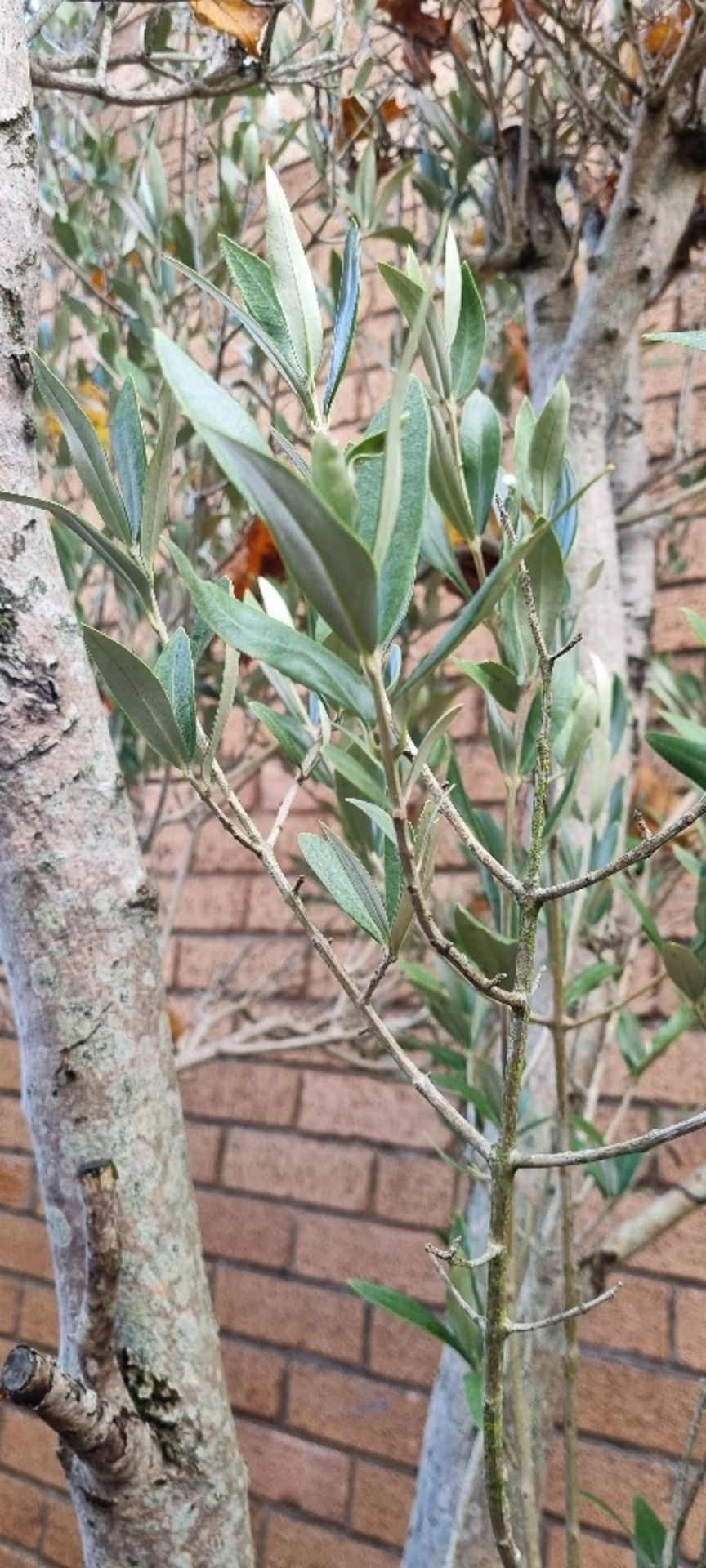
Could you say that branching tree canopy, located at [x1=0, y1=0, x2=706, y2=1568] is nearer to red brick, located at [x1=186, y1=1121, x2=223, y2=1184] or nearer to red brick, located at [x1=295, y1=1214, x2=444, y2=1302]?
red brick, located at [x1=295, y1=1214, x2=444, y2=1302]

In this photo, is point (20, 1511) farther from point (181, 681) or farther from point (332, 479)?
point (332, 479)

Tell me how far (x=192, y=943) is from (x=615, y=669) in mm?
1002

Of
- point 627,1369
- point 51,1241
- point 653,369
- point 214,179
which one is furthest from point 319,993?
point 214,179

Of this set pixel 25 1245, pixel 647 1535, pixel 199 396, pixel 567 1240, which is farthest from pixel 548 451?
pixel 25 1245

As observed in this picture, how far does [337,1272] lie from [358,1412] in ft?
0.47

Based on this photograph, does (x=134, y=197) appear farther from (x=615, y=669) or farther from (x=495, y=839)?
(x=495, y=839)

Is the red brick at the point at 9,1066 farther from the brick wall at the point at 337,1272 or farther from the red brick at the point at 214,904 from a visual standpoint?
the red brick at the point at 214,904

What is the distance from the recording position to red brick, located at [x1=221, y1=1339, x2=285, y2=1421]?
141 centimetres

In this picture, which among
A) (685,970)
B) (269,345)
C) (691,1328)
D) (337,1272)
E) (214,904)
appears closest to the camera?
(269,345)

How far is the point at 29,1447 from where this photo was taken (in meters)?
1.66

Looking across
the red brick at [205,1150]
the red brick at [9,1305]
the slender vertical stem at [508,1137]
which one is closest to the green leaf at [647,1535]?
the slender vertical stem at [508,1137]

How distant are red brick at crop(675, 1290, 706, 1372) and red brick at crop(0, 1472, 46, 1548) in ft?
3.24

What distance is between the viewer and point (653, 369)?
133cm

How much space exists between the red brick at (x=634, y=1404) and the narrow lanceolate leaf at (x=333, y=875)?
0.90 meters
